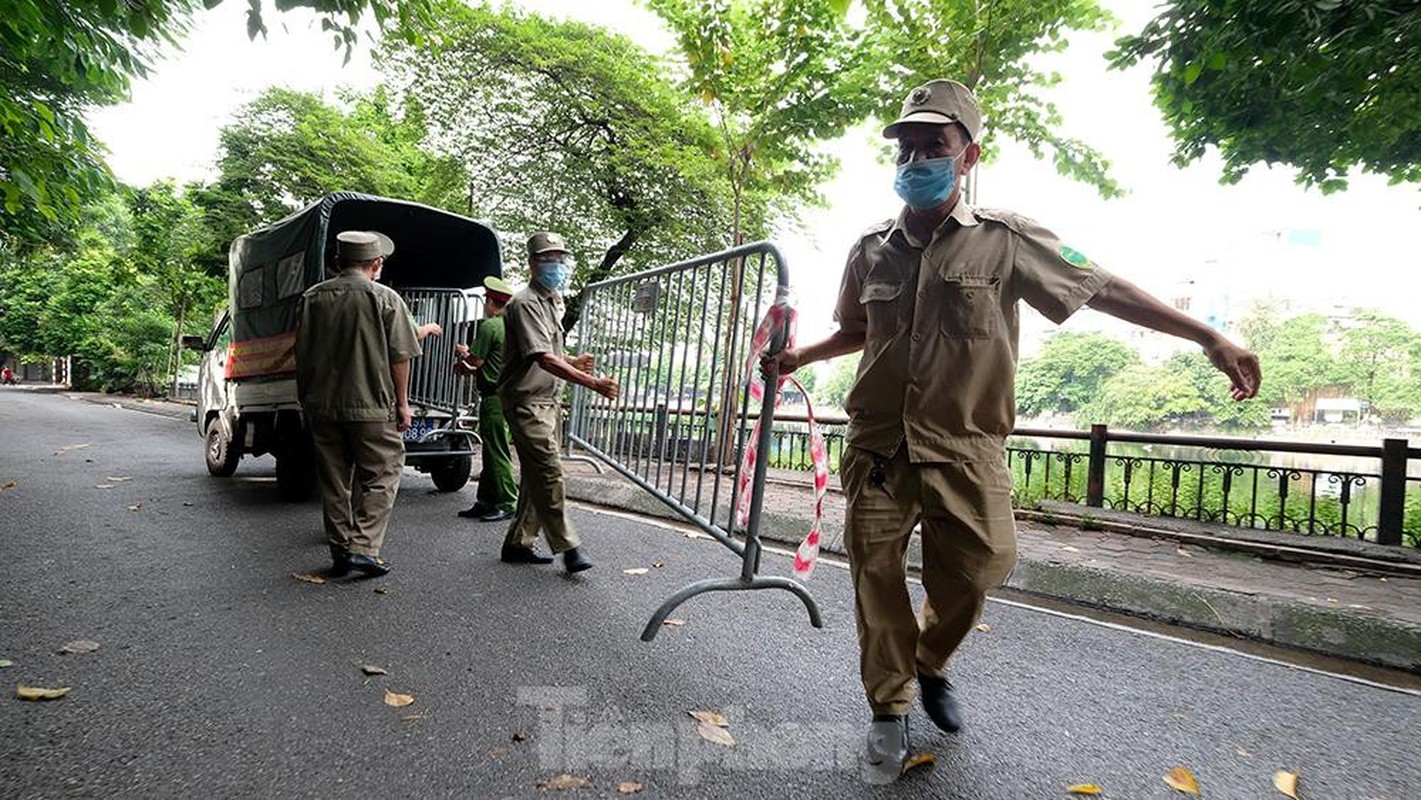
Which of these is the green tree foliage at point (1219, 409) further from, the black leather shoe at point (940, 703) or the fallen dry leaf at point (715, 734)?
the fallen dry leaf at point (715, 734)

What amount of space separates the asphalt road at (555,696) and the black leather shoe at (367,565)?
0.11m

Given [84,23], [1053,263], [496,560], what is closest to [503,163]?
[84,23]

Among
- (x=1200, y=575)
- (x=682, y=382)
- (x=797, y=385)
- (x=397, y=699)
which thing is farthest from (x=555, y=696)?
(x=1200, y=575)

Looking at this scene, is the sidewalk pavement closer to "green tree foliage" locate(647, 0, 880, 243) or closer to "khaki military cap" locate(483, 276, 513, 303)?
"khaki military cap" locate(483, 276, 513, 303)

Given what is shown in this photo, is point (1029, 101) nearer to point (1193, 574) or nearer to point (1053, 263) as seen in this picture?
point (1193, 574)

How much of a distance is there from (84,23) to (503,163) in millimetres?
11536

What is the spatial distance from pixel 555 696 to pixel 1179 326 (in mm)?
2364

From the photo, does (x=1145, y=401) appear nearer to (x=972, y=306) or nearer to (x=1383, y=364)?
(x=1383, y=364)

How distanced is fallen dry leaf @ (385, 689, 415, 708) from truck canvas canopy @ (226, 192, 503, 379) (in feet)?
12.1

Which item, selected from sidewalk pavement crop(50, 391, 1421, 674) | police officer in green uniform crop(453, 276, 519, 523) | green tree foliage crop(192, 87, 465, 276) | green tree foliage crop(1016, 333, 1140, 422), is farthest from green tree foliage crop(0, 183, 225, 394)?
sidewalk pavement crop(50, 391, 1421, 674)

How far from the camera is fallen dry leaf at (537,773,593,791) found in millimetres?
1980

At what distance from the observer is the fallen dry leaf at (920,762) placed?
7.16 ft

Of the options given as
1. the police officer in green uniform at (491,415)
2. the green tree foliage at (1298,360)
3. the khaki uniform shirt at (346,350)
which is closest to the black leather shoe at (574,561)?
the khaki uniform shirt at (346,350)

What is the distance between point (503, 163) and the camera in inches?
638
